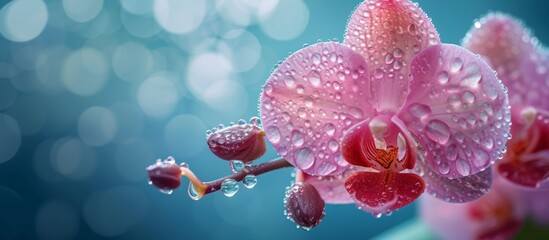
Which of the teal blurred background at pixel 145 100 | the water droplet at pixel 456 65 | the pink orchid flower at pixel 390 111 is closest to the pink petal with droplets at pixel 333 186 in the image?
the pink orchid flower at pixel 390 111

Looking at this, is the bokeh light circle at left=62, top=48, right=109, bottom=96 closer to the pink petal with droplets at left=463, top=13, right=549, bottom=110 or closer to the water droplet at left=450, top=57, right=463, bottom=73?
the pink petal with droplets at left=463, top=13, right=549, bottom=110

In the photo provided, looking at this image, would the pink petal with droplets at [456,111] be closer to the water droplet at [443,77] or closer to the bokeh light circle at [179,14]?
the water droplet at [443,77]

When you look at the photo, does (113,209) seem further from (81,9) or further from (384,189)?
(384,189)

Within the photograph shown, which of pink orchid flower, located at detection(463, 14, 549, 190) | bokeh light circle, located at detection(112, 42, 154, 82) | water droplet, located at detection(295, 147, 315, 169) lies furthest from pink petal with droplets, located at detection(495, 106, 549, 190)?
bokeh light circle, located at detection(112, 42, 154, 82)

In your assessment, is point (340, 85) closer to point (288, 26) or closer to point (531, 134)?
point (531, 134)

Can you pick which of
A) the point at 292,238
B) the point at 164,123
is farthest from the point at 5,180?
the point at 292,238

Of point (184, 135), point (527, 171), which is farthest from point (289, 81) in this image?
point (184, 135)
